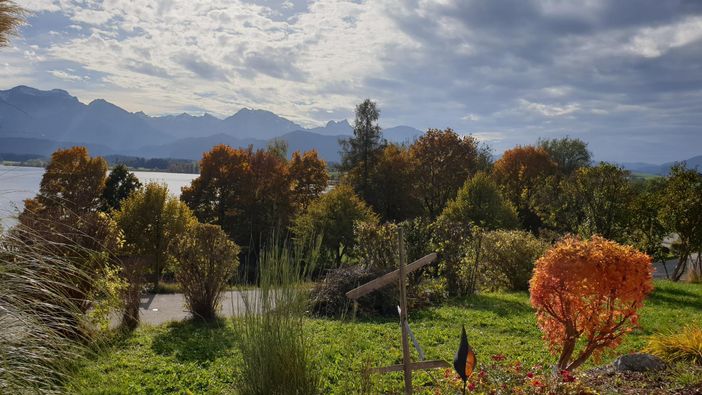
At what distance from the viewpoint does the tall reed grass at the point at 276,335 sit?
3.02 meters

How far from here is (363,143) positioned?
125 feet

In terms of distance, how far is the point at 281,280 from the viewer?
3.16m

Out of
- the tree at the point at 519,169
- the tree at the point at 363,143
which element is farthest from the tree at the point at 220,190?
the tree at the point at 519,169

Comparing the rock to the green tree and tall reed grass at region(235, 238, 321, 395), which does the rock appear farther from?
the green tree

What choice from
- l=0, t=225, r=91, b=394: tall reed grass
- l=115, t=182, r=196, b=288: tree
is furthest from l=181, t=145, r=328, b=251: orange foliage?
l=0, t=225, r=91, b=394: tall reed grass

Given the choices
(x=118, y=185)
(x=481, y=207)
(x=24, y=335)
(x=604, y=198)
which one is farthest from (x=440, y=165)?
(x=24, y=335)

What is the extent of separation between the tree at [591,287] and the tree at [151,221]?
58.3ft

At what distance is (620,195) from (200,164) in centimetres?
2610

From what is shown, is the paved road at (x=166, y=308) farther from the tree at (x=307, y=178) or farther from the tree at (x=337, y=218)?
the tree at (x=307, y=178)

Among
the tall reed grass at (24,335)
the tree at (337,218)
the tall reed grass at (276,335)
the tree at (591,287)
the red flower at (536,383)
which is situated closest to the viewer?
the tall reed grass at (24,335)

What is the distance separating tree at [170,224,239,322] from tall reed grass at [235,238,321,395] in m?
6.59

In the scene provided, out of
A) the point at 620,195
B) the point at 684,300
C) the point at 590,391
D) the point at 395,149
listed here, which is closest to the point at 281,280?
the point at 590,391

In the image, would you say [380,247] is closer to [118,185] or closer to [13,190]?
[13,190]

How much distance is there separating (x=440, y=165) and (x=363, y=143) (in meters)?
6.56
